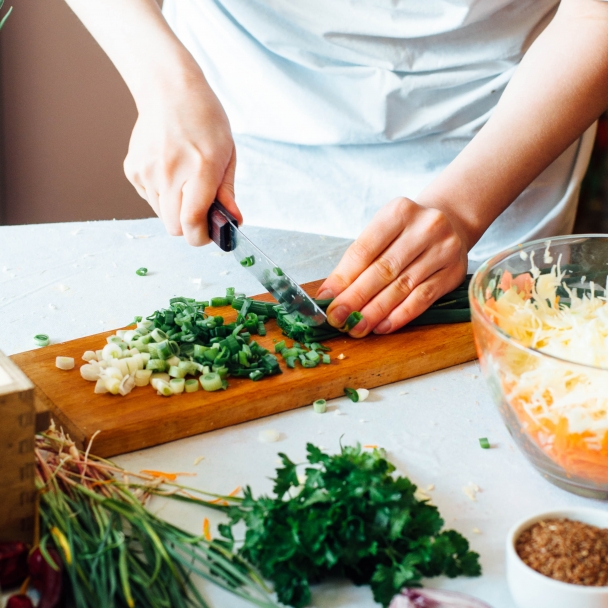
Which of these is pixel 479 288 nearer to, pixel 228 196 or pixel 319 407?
pixel 319 407

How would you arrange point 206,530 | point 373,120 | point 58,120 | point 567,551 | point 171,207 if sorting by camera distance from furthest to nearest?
point 58,120, point 373,120, point 171,207, point 206,530, point 567,551

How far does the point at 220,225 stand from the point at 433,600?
89cm

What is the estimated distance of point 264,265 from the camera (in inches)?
61.0

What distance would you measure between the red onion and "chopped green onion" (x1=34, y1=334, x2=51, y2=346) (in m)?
0.91

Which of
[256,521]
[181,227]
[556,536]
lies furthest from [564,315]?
[181,227]

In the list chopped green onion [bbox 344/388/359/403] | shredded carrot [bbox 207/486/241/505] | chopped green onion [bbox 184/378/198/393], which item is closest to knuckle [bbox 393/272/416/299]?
chopped green onion [bbox 344/388/359/403]

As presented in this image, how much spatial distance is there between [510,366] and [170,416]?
54cm

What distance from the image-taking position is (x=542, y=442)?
104 cm

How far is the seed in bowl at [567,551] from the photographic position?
2.69 feet

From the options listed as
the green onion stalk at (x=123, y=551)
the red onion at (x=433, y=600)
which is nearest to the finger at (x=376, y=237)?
the green onion stalk at (x=123, y=551)

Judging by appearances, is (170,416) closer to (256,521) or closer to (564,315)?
(256,521)

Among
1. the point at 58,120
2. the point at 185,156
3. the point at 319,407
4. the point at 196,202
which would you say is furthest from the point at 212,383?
the point at 58,120

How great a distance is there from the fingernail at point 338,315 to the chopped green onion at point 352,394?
163 mm

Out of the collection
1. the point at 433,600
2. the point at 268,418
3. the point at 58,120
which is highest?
the point at 433,600
